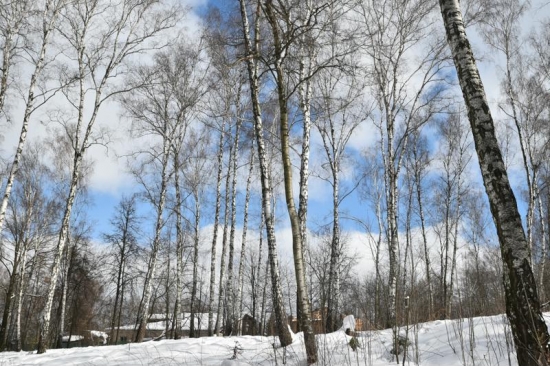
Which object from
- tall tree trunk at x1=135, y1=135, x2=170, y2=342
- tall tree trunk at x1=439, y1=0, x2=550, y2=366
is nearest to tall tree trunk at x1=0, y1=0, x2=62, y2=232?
tall tree trunk at x1=135, y1=135, x2=170, y2=342

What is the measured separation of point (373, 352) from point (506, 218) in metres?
3.09

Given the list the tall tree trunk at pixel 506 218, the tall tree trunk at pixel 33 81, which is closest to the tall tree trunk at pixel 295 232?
the tall tree trunk at pixel 506 218

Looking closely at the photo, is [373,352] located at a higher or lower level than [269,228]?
lower

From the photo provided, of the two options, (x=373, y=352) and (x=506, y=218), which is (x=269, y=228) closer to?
(x=373, y=352)

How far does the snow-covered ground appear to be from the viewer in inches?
159

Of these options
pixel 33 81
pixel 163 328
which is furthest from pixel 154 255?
pixel 163 328

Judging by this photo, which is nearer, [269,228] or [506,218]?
[506,218]

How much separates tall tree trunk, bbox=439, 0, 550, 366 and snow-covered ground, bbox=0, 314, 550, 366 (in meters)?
0.17

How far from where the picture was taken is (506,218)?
11.2 feet

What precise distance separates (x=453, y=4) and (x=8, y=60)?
36.2 ft

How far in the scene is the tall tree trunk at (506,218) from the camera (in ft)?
10.2

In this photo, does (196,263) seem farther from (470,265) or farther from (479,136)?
(470,265)

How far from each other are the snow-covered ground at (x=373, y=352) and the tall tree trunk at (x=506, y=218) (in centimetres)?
17

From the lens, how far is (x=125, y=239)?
25.2 m
